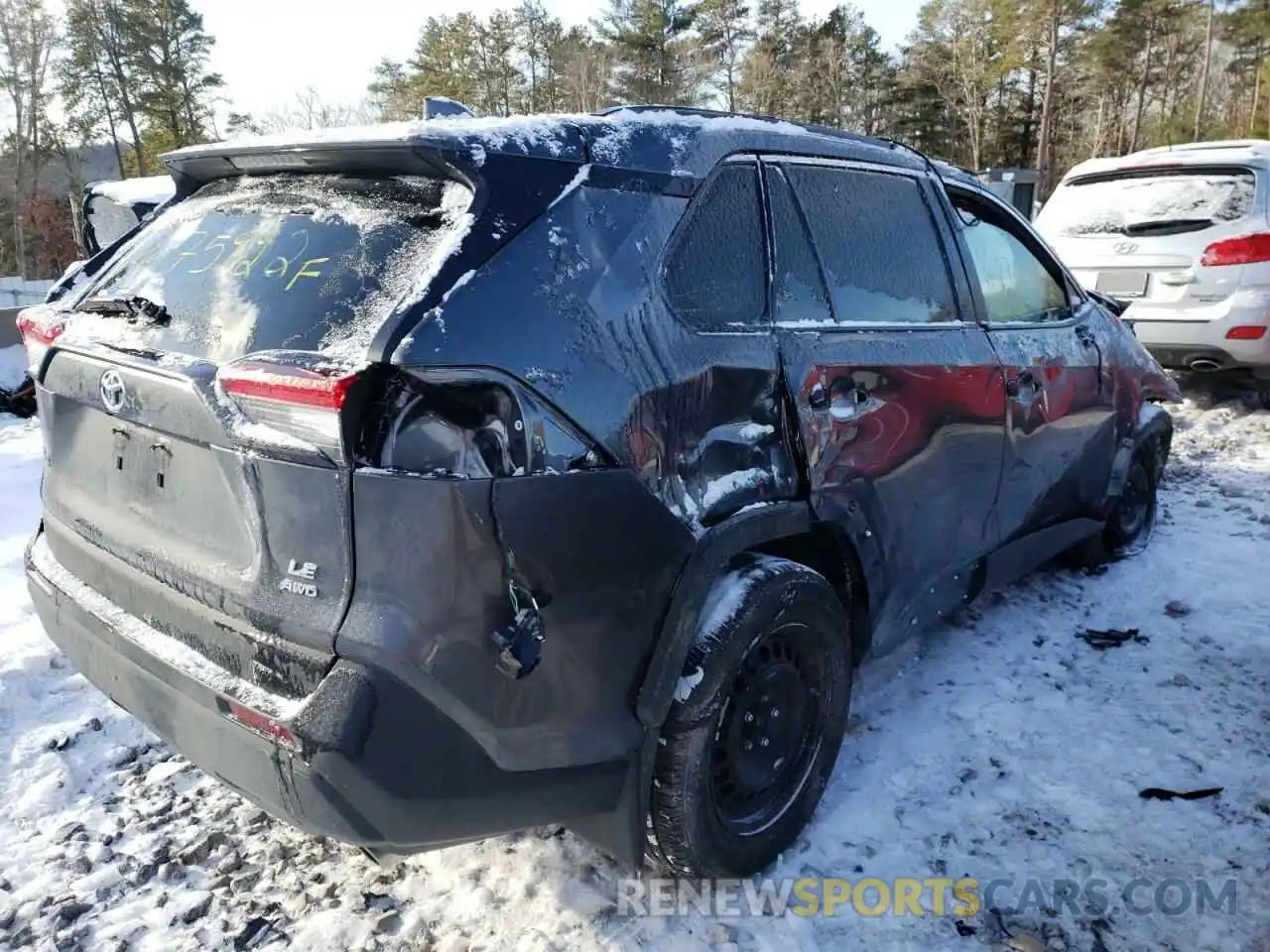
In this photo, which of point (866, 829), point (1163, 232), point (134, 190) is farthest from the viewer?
point (134, 190)

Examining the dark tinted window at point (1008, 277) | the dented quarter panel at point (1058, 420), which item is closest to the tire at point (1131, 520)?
the dented quarter panel at point (1058, 420)

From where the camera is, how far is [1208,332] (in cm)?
656

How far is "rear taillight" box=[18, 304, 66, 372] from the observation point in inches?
94.0

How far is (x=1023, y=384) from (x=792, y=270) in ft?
4.29

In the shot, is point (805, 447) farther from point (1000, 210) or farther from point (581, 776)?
point (1000, 210)

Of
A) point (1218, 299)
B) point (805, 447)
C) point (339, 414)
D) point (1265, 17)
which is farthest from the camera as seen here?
point (1265, 17)

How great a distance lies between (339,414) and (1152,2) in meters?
47.5

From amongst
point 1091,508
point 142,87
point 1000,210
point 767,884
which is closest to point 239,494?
point 767,884

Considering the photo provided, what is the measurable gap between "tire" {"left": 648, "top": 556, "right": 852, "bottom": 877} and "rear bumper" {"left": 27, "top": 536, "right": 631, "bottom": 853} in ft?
0.68

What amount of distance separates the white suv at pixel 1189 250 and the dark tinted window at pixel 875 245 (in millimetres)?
4213

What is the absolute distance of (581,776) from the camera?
6.26 ft

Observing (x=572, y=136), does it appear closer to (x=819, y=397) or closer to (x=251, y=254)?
(x=251, y=254)

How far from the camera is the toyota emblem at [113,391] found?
2064 mm

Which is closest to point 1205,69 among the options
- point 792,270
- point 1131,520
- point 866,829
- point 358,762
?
point 1131,520
